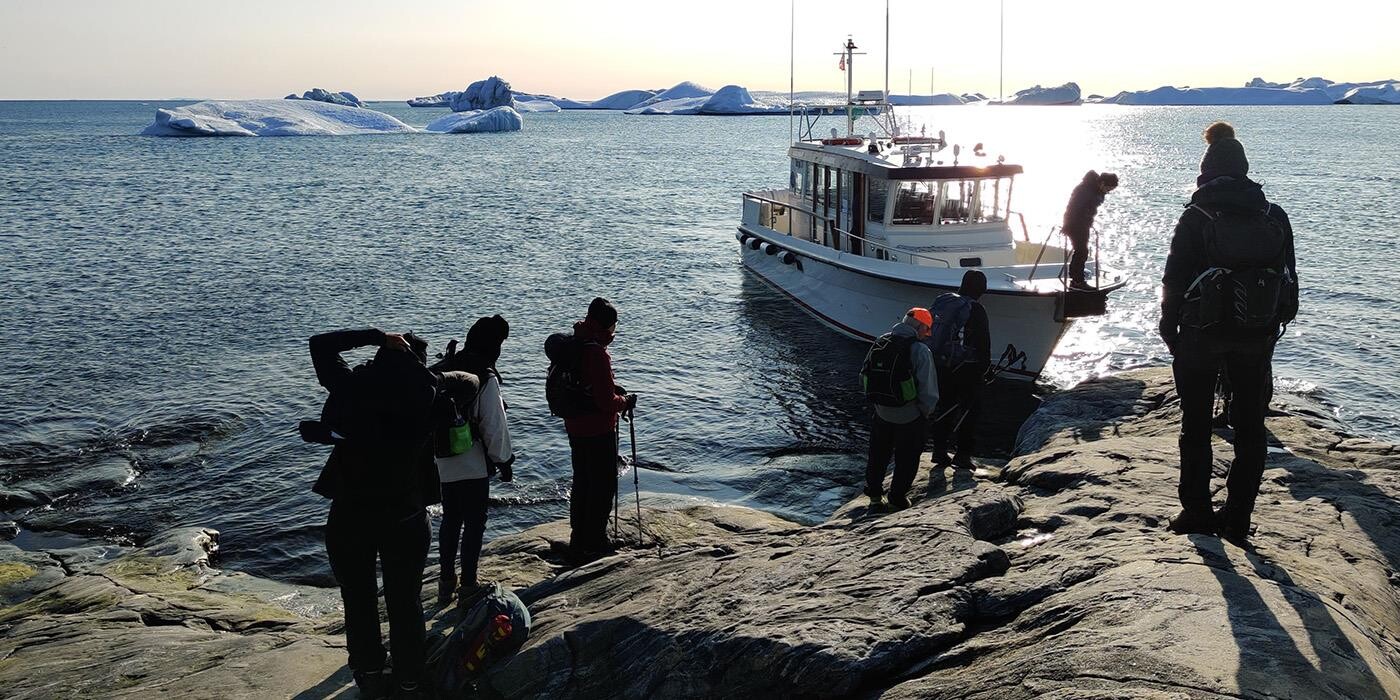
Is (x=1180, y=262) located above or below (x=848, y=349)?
above

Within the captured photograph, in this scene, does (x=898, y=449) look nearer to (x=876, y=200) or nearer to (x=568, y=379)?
(x=568, y=379)

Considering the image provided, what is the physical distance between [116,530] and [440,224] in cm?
2887

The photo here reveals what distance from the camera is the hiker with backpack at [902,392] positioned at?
7.91m

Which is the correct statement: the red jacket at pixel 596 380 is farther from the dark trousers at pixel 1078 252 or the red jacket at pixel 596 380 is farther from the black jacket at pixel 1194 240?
the dark trousers at pixel 1078 252

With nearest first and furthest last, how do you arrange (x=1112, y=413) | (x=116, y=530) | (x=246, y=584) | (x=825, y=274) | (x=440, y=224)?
(x=246, y=584), (x=116, y=530), (x=1112, y=413), (x=825, y=274), (x=440, y=224)

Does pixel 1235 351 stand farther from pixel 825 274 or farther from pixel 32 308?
pixel 32 308

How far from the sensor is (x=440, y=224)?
38844 mm

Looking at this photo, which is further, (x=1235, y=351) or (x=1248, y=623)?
(x=1235, y=351)

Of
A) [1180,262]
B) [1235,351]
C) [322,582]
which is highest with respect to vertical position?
[1180,262]

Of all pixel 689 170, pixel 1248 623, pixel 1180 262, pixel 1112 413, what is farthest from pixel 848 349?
pixel 689 170

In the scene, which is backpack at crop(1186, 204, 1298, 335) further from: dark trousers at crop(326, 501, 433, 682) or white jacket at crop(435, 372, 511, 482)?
dark trousers at crop(326, 501, 433, 682)

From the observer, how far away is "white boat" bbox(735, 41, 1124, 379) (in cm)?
1622

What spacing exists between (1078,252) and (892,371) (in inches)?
322

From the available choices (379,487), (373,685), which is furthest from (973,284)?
(373,685)
